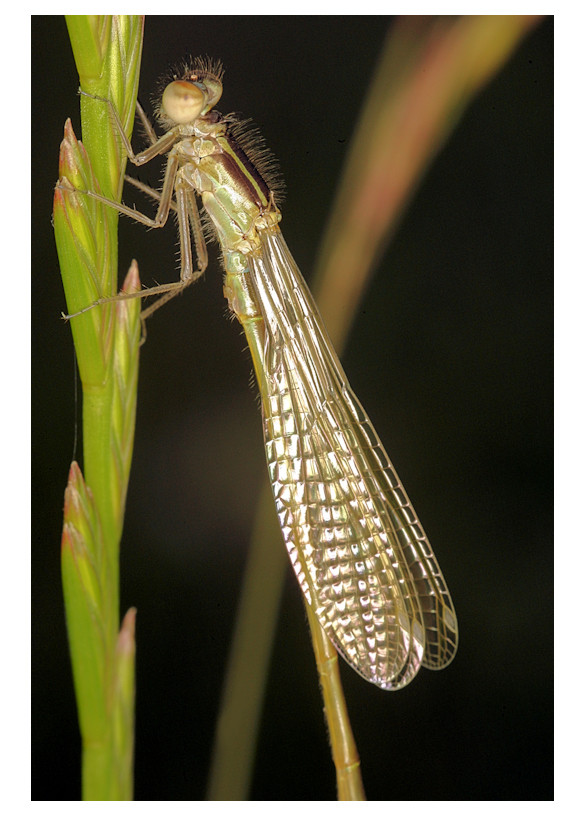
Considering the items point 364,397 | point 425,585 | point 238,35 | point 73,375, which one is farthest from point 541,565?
point 238,35

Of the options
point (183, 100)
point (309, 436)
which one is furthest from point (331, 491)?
point (183, 100)

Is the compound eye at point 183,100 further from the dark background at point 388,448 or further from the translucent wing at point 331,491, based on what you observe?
the translucent wing at point 331,491

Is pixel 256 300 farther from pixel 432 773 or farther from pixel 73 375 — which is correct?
pixel 432 773

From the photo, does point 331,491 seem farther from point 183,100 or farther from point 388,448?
point 183,100

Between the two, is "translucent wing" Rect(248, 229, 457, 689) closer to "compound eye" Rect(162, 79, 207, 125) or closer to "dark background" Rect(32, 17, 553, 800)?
"dark background" Rect(32, 17, 553, 800)

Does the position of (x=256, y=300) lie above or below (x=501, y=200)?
below

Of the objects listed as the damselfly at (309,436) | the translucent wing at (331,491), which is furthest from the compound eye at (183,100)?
the translucent wing at (331,491)

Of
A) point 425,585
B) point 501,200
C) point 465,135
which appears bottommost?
point 425,585
